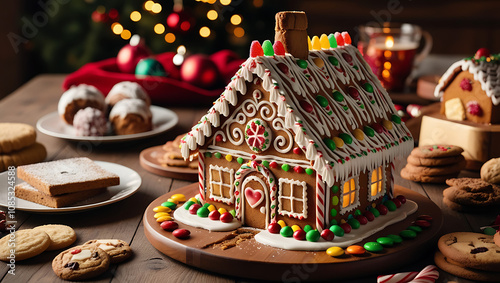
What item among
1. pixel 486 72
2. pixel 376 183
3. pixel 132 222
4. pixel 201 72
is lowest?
pixel 132 222

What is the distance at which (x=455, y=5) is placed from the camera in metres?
6.12

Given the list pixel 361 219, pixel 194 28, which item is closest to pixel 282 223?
pixel 361 219

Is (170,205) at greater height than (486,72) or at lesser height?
lesser

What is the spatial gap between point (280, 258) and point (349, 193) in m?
0.34

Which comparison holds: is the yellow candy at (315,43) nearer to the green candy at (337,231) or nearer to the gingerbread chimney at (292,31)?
the gingerbread chimney at (292,31)

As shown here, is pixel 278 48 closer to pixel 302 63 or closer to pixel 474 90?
pixel 302 63

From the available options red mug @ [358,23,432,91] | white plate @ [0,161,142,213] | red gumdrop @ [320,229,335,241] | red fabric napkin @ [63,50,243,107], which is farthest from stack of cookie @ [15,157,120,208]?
red mug @ [358,23,432,91]

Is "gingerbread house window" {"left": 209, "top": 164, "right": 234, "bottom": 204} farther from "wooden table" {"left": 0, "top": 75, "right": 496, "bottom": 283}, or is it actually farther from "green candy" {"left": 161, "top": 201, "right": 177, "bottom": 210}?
"wooden table" {"left": 0, "top": 75, "right": 496, "bottom": 283}

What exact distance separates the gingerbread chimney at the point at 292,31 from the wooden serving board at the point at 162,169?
32.1 inches

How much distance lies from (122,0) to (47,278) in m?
Answer: 4.33

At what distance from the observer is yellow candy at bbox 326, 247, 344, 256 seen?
63.7 inches

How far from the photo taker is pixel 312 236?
5.54ft

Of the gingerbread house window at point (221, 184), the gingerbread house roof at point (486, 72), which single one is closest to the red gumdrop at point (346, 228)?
the gingerbread house window at point (221, 184)

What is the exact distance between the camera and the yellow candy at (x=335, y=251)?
1617 mm
